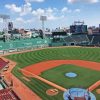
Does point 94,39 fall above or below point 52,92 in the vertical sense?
above

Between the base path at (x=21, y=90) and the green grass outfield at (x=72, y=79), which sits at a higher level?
the green grass outfield at (x=72, y=79)

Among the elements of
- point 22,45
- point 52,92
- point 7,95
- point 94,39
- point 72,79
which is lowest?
point 52,92

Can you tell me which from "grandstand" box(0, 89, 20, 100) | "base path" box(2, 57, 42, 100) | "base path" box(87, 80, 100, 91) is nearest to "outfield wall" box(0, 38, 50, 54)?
"base path" box(2, 57, 42, 100)

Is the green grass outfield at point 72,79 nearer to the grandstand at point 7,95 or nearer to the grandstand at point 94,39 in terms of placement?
the grandstand at point 7,95

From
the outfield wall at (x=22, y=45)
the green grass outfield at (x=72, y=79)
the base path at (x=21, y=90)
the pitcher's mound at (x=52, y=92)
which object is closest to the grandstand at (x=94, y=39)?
the outfield wall at (x=22, y=45)

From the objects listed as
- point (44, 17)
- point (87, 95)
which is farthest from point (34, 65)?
point (44, 17)

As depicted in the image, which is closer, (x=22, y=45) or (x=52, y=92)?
(x=52, y=92)

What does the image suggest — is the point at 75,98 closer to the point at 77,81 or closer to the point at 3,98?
the point at 77,81

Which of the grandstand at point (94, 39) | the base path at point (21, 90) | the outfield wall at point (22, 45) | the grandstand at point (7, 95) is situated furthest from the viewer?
the grandstand at point (94, 39)

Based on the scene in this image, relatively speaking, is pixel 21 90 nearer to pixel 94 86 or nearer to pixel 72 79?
pixel 72 79

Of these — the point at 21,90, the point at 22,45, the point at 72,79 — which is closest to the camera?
the point at 21,90

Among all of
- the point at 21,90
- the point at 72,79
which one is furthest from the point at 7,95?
the point at 72,79
